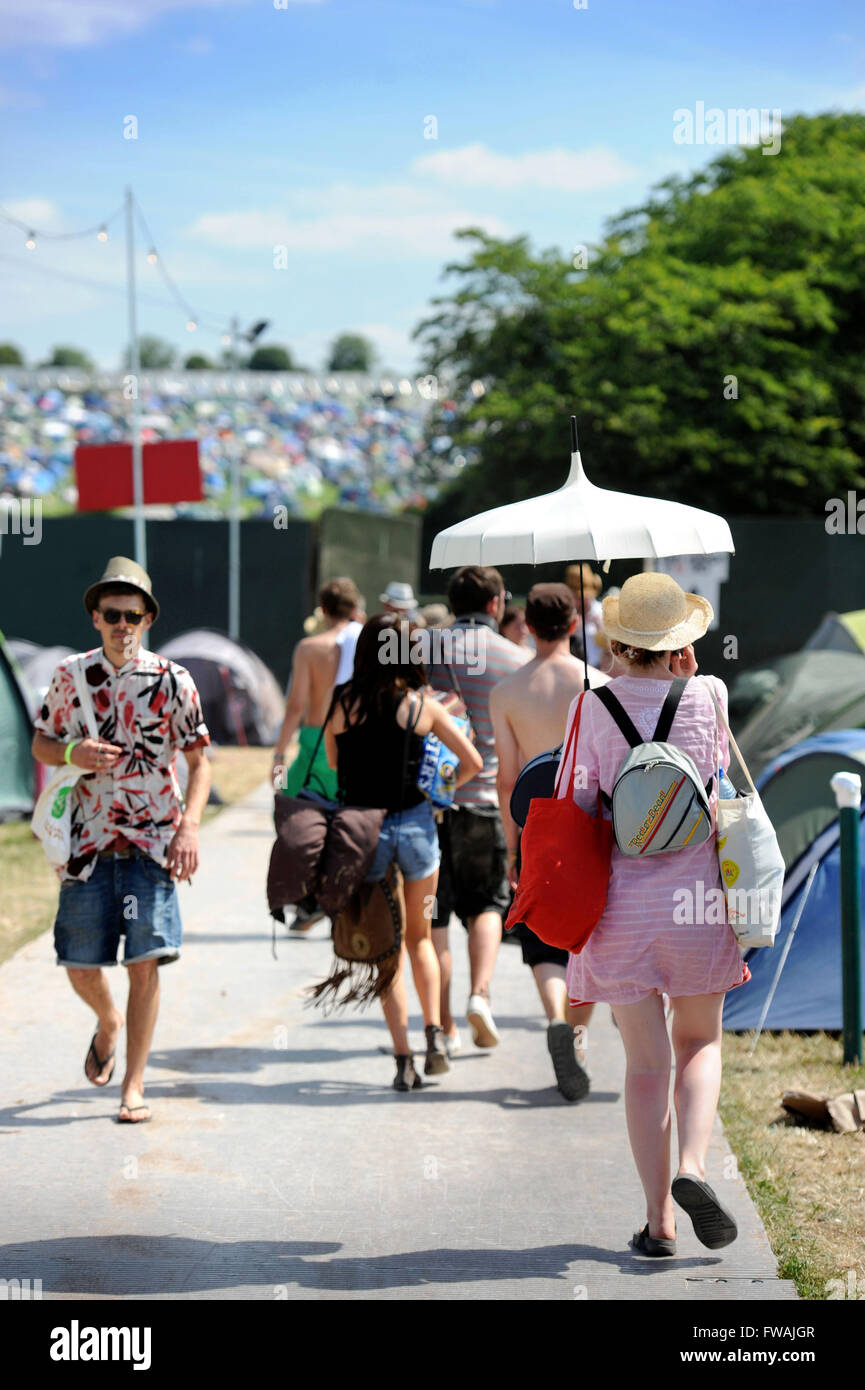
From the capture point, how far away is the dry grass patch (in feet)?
13.3

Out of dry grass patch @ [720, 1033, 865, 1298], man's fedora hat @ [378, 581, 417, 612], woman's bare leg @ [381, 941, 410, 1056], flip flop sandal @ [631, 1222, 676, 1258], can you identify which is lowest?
dry grass patch @ [720, 1033, 865, 1298]

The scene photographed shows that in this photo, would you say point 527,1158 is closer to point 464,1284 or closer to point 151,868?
point 464,1284

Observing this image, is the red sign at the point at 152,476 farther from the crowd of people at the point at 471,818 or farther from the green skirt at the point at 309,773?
the crowd of people at the point at 471,818

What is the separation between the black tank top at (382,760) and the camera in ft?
18.1

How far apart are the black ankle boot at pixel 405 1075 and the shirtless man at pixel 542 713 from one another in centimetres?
54

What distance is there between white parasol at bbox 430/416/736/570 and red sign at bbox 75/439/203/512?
14.8 m

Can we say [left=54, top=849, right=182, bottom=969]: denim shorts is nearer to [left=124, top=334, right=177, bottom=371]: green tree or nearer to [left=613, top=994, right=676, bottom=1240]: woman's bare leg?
[left=613, top=994, right=676, bottom=1240]: woman's bare leg

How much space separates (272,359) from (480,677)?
10374 centimetres

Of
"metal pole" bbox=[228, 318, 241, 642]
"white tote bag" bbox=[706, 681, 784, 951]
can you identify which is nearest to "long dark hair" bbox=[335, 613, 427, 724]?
"white tote bag" bbox=[706, 681, 784, 951]

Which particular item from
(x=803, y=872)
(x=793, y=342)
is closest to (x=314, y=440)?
(x=793, y=342)

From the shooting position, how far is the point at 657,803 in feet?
12.4

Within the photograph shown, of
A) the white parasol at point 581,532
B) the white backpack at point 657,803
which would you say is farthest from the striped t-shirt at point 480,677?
the white backpack at point 657,803

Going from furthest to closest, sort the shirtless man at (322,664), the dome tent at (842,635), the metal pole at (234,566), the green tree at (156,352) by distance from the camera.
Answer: the green tree at (156,352), the metal pole at (234,566), the dome tent at (842,635), the shirtless man at (322,664)
